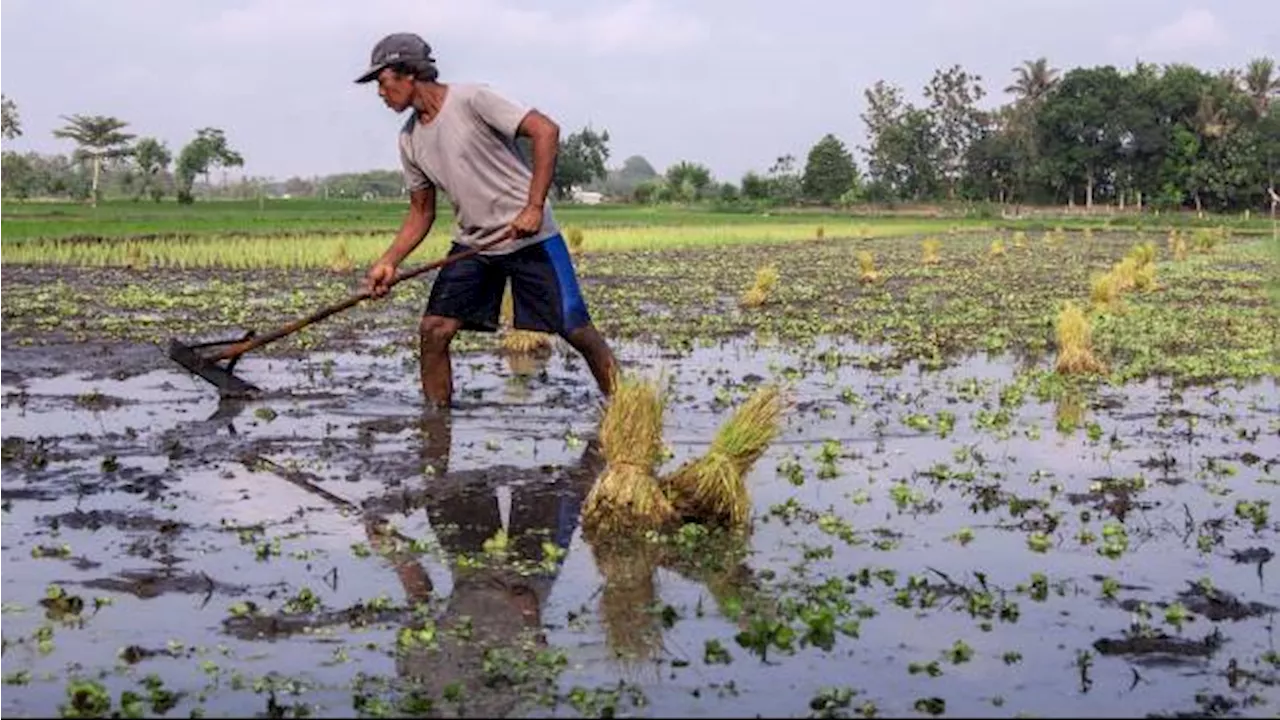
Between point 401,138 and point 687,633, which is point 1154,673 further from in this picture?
point 401,138

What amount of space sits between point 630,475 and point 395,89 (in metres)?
2.63

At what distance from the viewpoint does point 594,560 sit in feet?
15.9

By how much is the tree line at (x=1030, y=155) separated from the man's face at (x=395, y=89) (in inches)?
2329

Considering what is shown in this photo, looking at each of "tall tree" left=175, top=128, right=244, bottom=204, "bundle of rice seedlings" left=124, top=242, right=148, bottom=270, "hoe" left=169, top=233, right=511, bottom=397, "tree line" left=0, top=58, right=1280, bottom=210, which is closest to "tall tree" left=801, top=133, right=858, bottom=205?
"tree line" left=0, top=58, right=1280, bottom=210

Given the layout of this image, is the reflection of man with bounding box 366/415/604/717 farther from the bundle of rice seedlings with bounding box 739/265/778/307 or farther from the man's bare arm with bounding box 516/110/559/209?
the bundle of rice seedlings with bounding box 739/265/778/307

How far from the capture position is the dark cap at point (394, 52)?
6.87 m

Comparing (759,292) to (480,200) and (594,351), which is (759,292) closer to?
(594,351)

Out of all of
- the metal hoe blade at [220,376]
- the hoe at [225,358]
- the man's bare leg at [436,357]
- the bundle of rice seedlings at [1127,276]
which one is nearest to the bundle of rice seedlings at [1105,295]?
the bundle of rice seedlings at [1127,276]

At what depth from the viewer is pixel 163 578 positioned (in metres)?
4.56

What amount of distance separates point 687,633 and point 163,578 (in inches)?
66.0

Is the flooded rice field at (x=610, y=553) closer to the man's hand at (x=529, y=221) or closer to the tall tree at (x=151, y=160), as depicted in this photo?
the man's hand at (x=529, y=221)

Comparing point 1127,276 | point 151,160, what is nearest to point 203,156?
point 151,160

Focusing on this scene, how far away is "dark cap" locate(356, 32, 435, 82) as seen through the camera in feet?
22.5

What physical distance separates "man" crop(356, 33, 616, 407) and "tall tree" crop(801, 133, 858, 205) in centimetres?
7473
